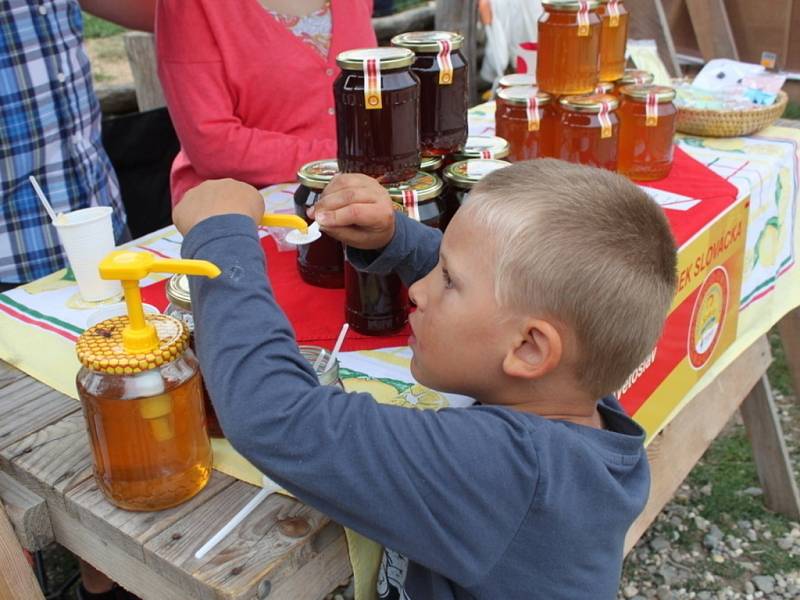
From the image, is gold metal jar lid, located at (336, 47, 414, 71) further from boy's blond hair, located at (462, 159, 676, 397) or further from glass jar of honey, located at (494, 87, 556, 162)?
glass jar of honey, located at (494, 87, 556, 162)

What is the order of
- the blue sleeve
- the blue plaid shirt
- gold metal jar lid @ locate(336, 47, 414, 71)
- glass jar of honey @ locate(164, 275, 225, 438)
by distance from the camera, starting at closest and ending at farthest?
1. the blue sleeve
2. glass jar of honey @ locate(164, 275, 225, 438)
3. gold metal jar lid @ locate(336, 47, 414, 71)
4. the blue plaid shirt

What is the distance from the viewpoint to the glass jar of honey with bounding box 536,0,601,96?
1879 mm

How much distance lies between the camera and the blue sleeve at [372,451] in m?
0.84

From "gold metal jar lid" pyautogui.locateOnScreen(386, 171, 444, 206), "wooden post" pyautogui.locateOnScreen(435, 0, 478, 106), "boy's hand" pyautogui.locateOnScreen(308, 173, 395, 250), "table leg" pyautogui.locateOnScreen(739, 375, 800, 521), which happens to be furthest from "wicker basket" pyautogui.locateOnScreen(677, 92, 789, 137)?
"wooden post" pyautogui.locateOnScreen(435, 0, 478, 106)

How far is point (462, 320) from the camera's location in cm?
97

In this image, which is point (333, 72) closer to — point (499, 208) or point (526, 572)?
point (499, 208)

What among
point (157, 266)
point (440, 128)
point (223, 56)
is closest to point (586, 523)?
point (157, 266)

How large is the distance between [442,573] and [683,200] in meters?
1.27

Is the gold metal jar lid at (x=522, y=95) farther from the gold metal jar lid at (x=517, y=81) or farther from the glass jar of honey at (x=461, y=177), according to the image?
the glass jar of honey at (x=461, y=177)

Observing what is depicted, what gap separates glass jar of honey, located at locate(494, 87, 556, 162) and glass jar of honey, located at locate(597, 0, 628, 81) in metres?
0.27

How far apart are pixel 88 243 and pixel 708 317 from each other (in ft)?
4.42

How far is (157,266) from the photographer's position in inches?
33.5

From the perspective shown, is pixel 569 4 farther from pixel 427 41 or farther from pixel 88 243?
pixel 88 243

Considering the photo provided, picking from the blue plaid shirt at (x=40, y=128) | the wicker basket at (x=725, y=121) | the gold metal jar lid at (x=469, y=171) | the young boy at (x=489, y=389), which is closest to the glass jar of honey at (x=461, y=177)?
the gold metal jar lid at (x=469, y=171)
